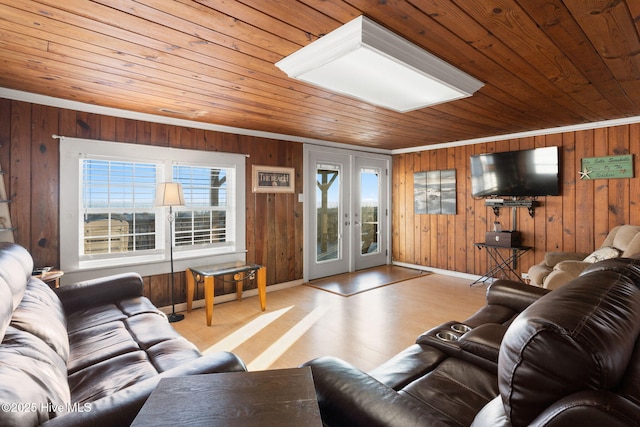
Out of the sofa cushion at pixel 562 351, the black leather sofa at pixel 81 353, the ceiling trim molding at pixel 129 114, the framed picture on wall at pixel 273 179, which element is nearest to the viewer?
the sofa cushion at pixel 562 351

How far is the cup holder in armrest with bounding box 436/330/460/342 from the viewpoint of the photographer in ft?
5.97

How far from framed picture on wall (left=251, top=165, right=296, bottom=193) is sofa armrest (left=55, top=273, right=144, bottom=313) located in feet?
6.81

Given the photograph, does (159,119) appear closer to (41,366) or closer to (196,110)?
(196,110)

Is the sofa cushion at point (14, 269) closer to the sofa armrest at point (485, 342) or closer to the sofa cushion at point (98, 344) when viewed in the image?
the sofa cushion at point (98, 344)

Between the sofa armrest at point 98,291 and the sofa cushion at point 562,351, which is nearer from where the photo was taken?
the sofa cushion at point 562,351

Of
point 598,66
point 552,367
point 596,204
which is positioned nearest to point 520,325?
point 552,367

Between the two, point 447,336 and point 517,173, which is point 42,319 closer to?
point 447,336

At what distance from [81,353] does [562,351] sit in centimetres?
214

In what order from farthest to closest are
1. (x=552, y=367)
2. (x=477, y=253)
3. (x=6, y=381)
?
(x=477, y=253) → (x=6, y=381) → (x=552, y=367)

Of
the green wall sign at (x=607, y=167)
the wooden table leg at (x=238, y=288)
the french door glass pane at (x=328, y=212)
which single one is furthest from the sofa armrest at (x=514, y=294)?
the french door glass pane at (x=328, y=212)

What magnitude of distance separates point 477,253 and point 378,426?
478 cm

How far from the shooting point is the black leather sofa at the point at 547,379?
26.9 inches

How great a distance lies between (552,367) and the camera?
73 cm

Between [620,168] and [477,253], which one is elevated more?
[620,168]
